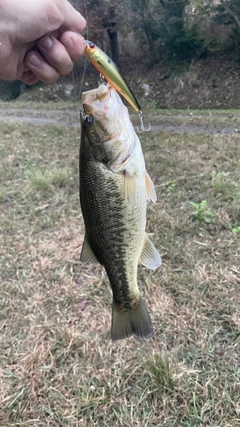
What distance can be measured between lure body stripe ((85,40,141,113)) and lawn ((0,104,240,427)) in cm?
167

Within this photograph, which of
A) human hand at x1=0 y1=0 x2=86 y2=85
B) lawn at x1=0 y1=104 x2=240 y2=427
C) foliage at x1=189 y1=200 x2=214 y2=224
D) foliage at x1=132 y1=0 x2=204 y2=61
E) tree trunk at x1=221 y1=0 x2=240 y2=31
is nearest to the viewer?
human hand at x1=0 y1=0 x2=86 y2=85

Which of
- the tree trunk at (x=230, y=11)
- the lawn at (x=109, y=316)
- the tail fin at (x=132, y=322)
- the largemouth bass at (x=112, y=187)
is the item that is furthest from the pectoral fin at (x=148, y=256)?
the tree trunk at (x=230, y=11)

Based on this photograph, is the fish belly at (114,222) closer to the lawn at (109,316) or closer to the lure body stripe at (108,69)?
the lure body stripe at (108,69)

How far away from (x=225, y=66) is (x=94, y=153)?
39.3 feet

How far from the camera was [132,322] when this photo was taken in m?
1.47

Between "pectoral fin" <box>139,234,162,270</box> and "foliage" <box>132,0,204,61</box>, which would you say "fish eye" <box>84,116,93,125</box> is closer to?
"pectoral fin" <box>139,234,162,270</box>

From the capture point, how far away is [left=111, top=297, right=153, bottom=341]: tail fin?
57.7 inches

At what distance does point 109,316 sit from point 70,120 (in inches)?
261

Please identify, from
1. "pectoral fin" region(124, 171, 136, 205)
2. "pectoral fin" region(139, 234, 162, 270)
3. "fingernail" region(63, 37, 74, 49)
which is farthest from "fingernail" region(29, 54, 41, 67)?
"pectoral fin" region(139, 234, 162, 270)

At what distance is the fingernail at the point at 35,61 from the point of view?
1608 millimetres

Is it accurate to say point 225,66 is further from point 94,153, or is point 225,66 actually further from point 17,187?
point 94,153

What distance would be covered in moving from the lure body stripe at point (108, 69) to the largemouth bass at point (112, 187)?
0.06 metres

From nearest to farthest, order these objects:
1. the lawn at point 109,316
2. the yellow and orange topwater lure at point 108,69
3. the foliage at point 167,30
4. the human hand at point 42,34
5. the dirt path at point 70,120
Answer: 1. the yellow and orange topwater lure at point 108,69
2. the human hand at point 42,34
3. the lawn at point 109,316
4. the dirt path at point 70,120
5. the foliage at point 167,30

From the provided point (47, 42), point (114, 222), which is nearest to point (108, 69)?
point (114, 222)
